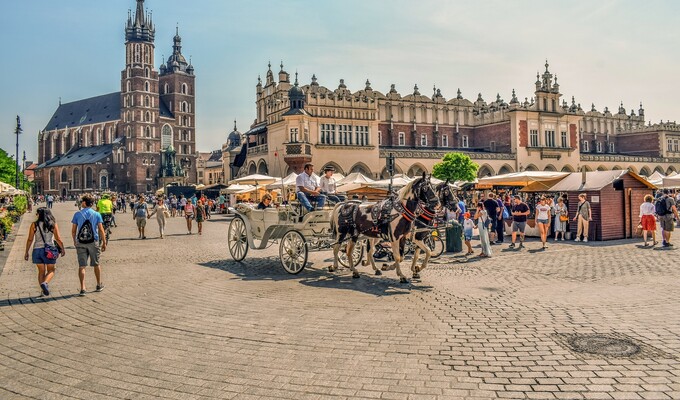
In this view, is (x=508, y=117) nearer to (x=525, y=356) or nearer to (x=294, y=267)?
(x=294, y=267)

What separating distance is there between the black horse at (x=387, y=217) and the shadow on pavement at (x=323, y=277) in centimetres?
31

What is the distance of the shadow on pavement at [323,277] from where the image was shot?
962 centimetres

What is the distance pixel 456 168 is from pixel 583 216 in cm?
2935

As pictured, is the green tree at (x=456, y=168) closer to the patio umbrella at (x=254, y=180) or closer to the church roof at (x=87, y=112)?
the patio umbrella at (x=254, y=180)

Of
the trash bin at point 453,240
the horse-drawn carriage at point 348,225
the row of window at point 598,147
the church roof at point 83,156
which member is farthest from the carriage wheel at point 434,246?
the church roof at point 83,156

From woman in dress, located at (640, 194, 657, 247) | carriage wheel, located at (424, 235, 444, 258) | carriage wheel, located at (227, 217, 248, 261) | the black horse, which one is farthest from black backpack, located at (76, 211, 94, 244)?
woman in dress, located at (640, 194, 657, 247)

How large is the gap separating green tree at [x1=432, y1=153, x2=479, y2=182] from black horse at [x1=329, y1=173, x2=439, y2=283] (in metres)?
36.5

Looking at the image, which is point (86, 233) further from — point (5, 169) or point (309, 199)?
point (5, 169)

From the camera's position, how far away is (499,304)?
8164mm

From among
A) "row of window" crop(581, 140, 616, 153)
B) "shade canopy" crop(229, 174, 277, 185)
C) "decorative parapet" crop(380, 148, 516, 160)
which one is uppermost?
"row of window" crop(581, 140, 616, 153)

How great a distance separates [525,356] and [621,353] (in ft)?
3.53

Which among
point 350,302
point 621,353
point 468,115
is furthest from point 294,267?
point 468,115

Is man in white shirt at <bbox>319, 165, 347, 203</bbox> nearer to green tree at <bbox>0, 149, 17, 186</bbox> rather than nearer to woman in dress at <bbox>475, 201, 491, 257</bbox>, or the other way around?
woman in dress at <bbox>475, 201, 491, 257</bbox>

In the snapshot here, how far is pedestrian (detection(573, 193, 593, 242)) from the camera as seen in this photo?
17.8 metres
